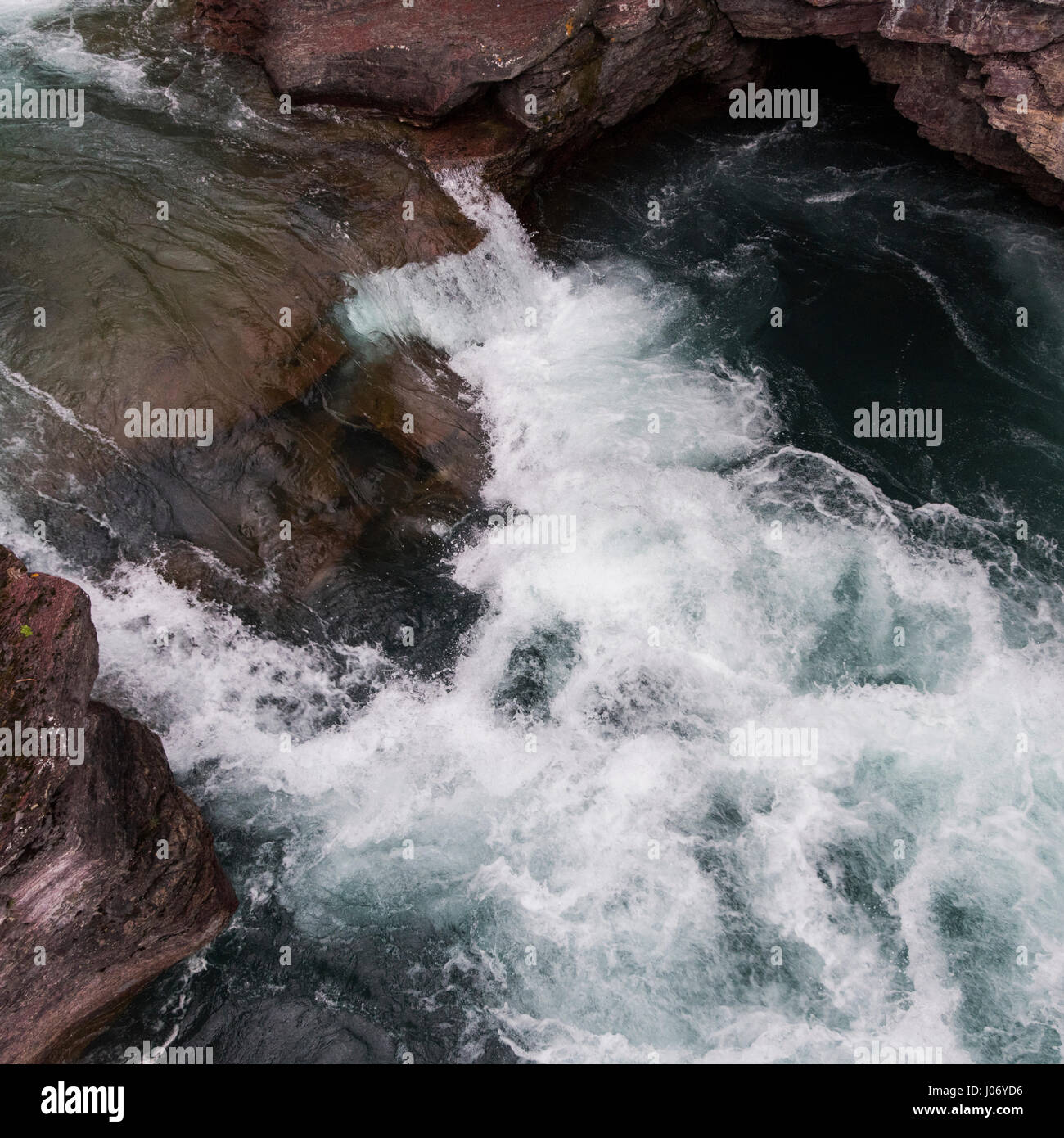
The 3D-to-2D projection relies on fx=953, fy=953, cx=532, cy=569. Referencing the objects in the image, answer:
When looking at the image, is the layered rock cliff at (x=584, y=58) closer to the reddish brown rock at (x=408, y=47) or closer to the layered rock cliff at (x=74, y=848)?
the reddish brown rock at (x=408, y=47)

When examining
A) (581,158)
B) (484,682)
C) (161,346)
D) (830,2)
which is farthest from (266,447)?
(830,2)

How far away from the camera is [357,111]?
13766 millimetres

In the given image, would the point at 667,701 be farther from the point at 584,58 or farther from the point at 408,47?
the point at 408,47

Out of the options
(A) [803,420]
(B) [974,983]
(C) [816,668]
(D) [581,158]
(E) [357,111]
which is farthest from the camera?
(D) [581,158]

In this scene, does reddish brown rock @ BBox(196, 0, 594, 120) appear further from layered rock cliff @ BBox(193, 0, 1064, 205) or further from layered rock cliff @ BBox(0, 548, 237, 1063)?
layered rock cliff @ BBox(0, 548, 237, 1063)

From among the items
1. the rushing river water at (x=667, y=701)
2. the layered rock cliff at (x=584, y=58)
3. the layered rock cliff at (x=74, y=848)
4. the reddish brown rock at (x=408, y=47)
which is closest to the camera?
the layered rock cliff at (x=74, y=848)

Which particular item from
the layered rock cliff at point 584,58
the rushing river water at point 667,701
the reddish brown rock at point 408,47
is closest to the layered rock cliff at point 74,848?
the rushing river water at point 667,701

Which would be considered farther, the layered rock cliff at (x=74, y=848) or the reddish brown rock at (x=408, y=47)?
the reddish brown rock at (x=408, y=47)

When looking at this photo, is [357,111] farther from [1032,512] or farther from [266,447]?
[1032,512]

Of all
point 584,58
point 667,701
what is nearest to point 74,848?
point 667,701

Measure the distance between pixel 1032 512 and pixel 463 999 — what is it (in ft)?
28.8

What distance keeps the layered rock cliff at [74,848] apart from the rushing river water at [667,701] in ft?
2.38

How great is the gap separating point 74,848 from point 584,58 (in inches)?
486

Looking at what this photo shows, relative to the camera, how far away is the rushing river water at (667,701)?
895cm
